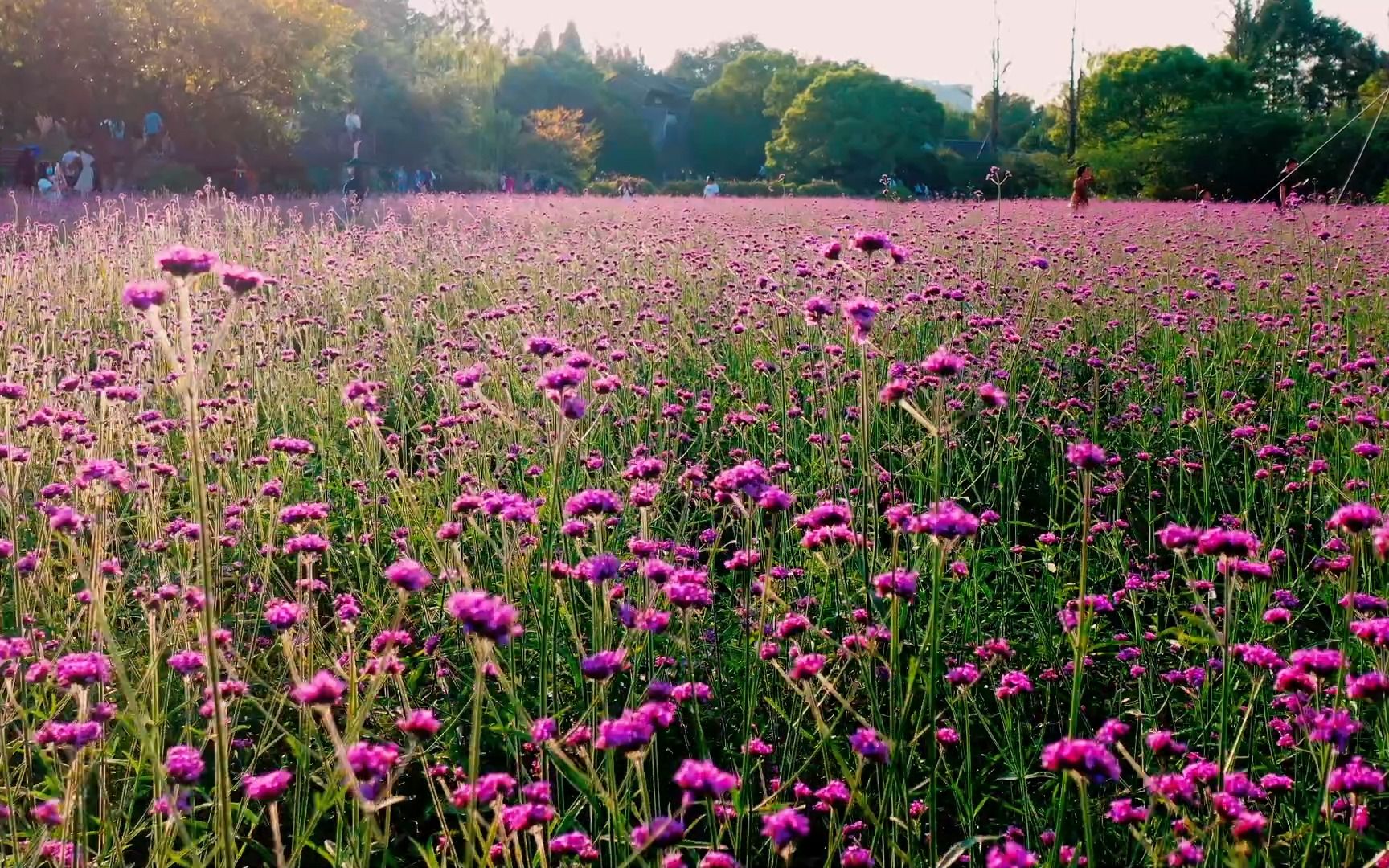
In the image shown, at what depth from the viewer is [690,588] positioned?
1.79 m

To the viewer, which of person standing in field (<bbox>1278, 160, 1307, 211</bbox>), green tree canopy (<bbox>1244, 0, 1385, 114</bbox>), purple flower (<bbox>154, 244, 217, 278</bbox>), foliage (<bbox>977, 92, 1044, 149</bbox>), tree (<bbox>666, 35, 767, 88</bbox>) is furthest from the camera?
tree (<bbox>666, 35, 767, 88</bbox>)

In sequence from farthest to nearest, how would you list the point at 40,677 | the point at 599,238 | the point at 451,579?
the point at 599,238
the point at 451,579
the point at 40,677

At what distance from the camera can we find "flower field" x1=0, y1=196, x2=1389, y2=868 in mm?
1685

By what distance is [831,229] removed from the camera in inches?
434

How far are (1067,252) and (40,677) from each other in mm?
6005

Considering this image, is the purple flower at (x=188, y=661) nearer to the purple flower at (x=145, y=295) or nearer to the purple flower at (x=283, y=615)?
the purple flower at (x=283, y=615)

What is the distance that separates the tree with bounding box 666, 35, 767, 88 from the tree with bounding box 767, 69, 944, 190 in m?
45.8

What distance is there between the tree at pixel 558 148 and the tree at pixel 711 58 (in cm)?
4865

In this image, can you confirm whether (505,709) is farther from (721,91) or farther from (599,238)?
(721,91)

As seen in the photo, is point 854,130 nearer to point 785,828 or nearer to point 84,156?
point 84,156

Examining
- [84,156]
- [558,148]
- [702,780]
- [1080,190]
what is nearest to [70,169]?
[84,156]

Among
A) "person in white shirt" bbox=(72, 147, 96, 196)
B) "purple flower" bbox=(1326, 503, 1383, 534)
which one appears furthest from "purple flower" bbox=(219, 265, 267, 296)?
"person in white shirt" bbox=(72, 147, 96, 196)

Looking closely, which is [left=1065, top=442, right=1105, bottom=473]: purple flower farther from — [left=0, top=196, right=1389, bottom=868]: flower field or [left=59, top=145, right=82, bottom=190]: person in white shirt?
[left=59, top=145, right=82, bottom=190]: person in white shirt

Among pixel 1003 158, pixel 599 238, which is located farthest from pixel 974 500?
pixel 1003 158
